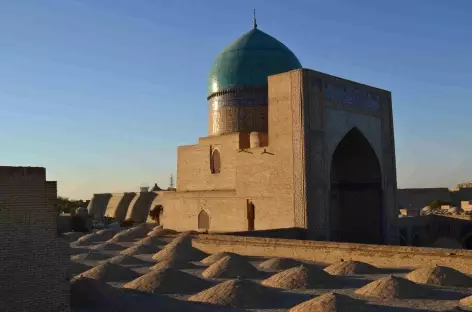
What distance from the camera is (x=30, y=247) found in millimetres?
Answer: 8336

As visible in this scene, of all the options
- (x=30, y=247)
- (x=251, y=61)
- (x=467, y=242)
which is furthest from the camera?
(x=251, y=61)

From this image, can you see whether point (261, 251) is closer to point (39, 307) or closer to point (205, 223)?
point (205, 223)

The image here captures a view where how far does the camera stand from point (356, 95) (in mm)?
22203

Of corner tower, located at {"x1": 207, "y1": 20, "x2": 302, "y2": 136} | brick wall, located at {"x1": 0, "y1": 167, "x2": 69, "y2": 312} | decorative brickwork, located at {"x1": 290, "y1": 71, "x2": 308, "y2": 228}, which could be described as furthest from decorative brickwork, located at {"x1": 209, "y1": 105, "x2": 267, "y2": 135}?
brick wall, located at {"x1": 0, "y1": 167, "x2": 69, "y2": 312}

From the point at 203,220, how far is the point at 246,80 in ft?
22.6

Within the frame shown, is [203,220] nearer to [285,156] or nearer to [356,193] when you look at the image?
[285,156]

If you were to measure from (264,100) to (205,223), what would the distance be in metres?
6.35

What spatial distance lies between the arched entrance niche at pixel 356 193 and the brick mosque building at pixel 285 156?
44 mm

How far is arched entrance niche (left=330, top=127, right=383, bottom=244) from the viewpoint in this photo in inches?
911

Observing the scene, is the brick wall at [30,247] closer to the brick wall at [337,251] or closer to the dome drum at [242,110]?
the brick wall at [337,251]

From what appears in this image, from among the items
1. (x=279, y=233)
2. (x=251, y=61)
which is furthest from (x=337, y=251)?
(x=251, y=61)

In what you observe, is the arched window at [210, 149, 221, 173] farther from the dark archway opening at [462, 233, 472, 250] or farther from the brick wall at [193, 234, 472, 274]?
the dark archway opening at [462, 233, 472, 250]

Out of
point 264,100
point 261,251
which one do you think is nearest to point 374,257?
point 261,251

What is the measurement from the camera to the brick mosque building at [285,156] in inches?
781
